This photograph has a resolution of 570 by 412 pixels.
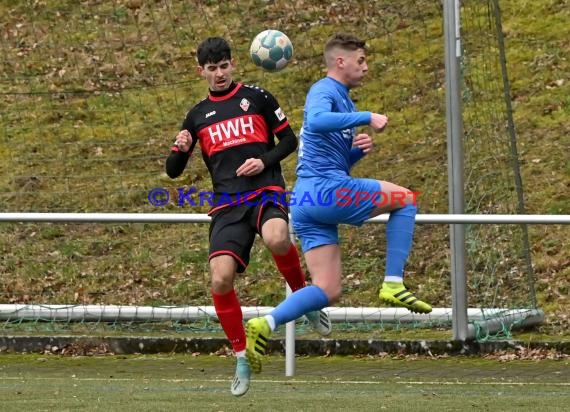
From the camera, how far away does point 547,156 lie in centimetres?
1406

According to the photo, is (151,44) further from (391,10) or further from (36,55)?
(391,10)

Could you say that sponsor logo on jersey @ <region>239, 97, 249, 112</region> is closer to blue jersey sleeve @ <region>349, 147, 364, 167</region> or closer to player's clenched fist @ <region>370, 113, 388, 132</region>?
blue jersey sleeve @ <region>349, 147, 364, 167</region>

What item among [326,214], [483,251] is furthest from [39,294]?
[326,214]

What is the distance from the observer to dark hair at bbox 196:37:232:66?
753cm

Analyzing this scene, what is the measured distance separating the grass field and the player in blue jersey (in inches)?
20.9

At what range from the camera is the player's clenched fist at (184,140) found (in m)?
7.63

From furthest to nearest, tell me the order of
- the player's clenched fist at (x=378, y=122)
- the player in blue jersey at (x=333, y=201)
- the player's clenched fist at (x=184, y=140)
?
the player's clenched fist at (x=184, y=140) → the player in blue jersey at (x=333, y=201) → the player's clenched fist at (x=378, y=122)

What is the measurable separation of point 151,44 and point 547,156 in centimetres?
451

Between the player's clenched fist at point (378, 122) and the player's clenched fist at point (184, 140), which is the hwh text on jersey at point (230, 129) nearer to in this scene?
the player's clenched fist at point (184, 140)

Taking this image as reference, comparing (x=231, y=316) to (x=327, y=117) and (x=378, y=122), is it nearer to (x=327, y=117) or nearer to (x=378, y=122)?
(x=327, y=117)

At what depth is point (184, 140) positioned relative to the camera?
763 cm

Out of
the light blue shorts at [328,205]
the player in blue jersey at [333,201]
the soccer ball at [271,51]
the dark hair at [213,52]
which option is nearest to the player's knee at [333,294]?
the player in blue jersey at [333,201]

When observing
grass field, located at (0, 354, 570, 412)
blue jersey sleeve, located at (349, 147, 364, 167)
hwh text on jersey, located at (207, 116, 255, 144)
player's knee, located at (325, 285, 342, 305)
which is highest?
hwh text on jersey, located at (207, 116, 255, 144)

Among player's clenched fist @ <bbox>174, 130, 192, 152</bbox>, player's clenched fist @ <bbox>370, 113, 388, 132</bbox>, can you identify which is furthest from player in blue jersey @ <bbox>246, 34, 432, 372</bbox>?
player's clenched fist @ <bbox>174, 130, 192, 152</bbox>
